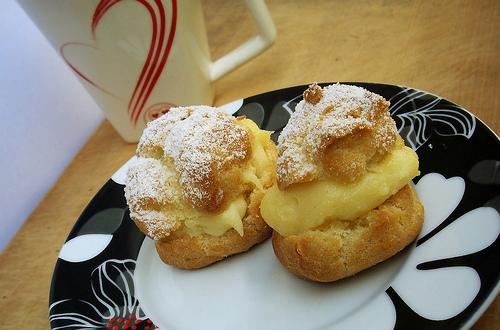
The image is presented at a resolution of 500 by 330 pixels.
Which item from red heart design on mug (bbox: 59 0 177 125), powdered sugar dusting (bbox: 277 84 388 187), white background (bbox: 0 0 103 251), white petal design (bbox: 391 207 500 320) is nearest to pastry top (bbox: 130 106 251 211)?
powdered sugar dusting (bbox: 277 84 388 187)

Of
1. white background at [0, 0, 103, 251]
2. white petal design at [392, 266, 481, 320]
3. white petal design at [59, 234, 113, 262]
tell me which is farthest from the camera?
white background at [0, 0, 103, 251]

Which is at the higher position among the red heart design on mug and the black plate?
the red heart design on mug

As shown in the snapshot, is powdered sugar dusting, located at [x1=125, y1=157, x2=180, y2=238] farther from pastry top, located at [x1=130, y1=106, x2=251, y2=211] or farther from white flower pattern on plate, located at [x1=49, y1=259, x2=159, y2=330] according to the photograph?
white flower pattern on plate, located at [x1=49, y1=259, x2=159, y2=330]

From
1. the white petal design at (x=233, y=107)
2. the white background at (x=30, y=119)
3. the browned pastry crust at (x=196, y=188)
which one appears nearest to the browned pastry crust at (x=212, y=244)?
the browned pastry crust at (x=196, y=188)

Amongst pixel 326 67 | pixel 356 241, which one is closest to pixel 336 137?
pixel 356 241

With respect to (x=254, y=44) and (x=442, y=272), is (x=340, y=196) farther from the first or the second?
(x=254, y=44)

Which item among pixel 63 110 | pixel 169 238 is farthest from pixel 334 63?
pixel 63 110
